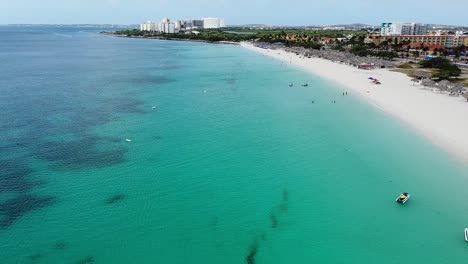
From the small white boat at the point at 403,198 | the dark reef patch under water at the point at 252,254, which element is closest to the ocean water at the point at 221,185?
the dark reef patch under water at the point at 252,254

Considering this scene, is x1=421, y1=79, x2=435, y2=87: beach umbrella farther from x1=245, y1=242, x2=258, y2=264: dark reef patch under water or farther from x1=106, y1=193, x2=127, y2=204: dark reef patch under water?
x1=106, y1=193, x2=127, y2=204: dark reef patch under water

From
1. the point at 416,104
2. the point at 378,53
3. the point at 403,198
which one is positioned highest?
the point at 378,53

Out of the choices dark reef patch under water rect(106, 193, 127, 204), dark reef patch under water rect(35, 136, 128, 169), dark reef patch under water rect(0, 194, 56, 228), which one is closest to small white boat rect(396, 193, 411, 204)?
dark reef patch under water rect(106, 193, 127, 204)

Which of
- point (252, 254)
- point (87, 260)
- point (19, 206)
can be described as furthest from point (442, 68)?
point (19, 206)

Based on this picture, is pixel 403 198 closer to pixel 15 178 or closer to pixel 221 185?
pixel 221 185

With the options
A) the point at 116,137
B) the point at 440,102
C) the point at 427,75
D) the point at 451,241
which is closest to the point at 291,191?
the point at 451,241

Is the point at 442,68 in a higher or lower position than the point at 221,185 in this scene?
higher

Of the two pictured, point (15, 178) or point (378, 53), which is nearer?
point (15, 178)

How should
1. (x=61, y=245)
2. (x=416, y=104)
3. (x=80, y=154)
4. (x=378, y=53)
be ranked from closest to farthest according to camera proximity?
(x=61, y=245), (x=80, y=154), (x=416, y=104), (x=378, y=53)

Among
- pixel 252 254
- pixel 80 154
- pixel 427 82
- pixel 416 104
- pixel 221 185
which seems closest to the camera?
pixel 252 254
